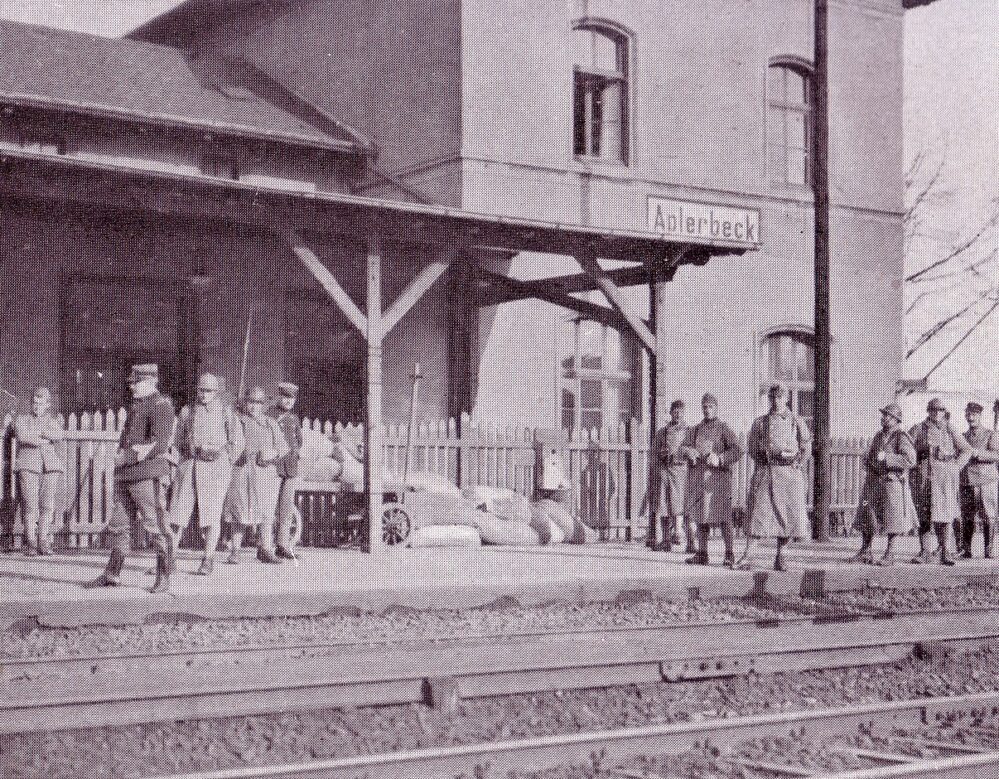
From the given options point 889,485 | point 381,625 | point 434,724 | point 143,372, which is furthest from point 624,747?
point 889,485

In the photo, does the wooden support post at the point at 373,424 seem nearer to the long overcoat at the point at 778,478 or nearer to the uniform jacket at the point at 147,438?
the uniform jacket at the point at 147,438

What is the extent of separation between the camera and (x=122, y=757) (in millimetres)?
5629

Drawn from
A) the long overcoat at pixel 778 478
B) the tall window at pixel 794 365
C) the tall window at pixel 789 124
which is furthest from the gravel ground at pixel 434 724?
the tall window at pixel 789 124

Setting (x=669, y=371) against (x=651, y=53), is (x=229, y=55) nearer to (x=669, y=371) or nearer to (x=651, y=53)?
(x=651, y=53)

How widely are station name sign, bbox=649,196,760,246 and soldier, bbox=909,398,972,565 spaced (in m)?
6.22

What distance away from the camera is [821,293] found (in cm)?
1599

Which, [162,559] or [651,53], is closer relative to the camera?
[162,559]

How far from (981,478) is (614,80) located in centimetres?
850

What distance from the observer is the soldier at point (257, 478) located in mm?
12594

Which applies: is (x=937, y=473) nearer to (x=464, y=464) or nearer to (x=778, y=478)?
(x=778, y=478)

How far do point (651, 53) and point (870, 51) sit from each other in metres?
4.64

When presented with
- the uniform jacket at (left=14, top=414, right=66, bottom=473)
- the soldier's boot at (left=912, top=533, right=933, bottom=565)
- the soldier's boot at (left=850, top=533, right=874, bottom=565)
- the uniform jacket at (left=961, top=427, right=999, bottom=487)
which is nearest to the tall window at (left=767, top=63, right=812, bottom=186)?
the uniform jacket at (left=961, top=427, right=999, bottom=487)

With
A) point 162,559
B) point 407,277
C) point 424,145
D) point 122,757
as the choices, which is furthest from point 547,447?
point 122,757

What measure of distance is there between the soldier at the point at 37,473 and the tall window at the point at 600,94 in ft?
30.5
